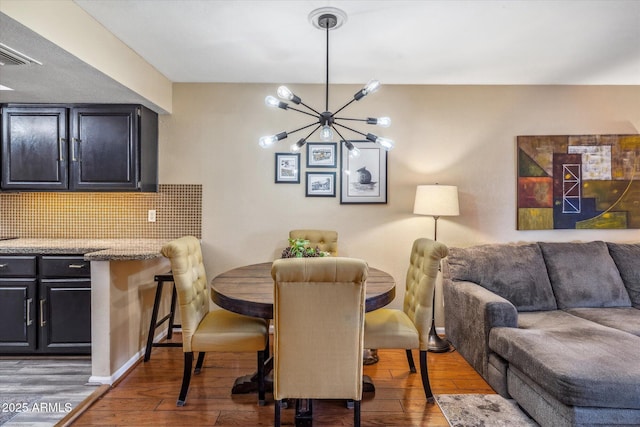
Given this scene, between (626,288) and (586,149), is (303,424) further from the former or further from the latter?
(586,149)

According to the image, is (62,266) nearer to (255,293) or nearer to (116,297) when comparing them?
(116,297)

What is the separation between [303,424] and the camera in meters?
1.87

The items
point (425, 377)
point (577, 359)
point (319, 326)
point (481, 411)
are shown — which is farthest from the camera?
point (425, 377)

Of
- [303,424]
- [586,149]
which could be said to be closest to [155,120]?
[303,424]

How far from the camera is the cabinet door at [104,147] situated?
9.88 feet

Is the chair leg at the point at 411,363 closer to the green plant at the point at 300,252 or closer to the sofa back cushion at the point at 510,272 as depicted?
the sofa back cushion at the point at 510,272

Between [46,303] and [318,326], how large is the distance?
94.3 inches

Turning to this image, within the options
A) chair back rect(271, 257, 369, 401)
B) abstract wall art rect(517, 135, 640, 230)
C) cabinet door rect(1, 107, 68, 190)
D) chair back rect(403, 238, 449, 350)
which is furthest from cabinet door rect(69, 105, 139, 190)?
abstract wall art rect(517, 135, 640, 230)

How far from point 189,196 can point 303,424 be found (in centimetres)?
232

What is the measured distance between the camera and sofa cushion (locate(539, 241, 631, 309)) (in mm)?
2803

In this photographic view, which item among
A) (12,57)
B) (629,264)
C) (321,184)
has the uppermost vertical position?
(12,57)

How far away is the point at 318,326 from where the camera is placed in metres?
1.65

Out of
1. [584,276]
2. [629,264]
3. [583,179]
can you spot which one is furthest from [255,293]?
[583,179]

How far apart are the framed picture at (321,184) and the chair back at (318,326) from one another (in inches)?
70.8
